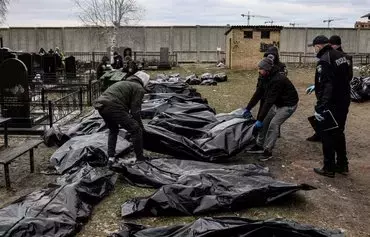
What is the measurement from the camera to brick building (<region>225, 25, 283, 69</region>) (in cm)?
2475

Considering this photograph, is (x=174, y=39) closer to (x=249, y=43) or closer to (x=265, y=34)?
(x=249, y=43)

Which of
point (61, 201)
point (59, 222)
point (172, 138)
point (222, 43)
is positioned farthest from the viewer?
point (222, 43)

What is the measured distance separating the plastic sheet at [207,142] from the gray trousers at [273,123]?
0.33 metres

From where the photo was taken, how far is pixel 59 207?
419cm

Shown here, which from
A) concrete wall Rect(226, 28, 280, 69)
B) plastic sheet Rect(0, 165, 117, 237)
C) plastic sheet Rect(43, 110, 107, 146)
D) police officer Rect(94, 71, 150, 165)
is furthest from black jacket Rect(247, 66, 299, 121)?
concrete wall Rect(226, 28, 280, 69)

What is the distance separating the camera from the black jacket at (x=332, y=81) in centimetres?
576

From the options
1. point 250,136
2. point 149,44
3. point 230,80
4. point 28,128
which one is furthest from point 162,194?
point 149,44

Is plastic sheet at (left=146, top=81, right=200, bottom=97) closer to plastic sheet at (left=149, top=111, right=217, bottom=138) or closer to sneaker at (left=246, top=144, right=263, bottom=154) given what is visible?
plastic sheet at (left=149, top=111, right=217, bottom=138)

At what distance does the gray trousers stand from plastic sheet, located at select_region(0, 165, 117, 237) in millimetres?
2653

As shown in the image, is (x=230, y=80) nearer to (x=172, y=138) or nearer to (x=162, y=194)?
(x=172, y=138)

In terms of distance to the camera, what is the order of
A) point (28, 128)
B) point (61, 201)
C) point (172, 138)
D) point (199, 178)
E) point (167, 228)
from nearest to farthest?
point (167, 228)
point (61, 201)
point (199, 178)
point (172, 138)
point (28, 128)

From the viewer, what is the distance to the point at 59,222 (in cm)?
395

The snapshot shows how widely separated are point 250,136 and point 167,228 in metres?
3.25

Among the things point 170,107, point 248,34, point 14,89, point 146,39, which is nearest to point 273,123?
point 170,107
